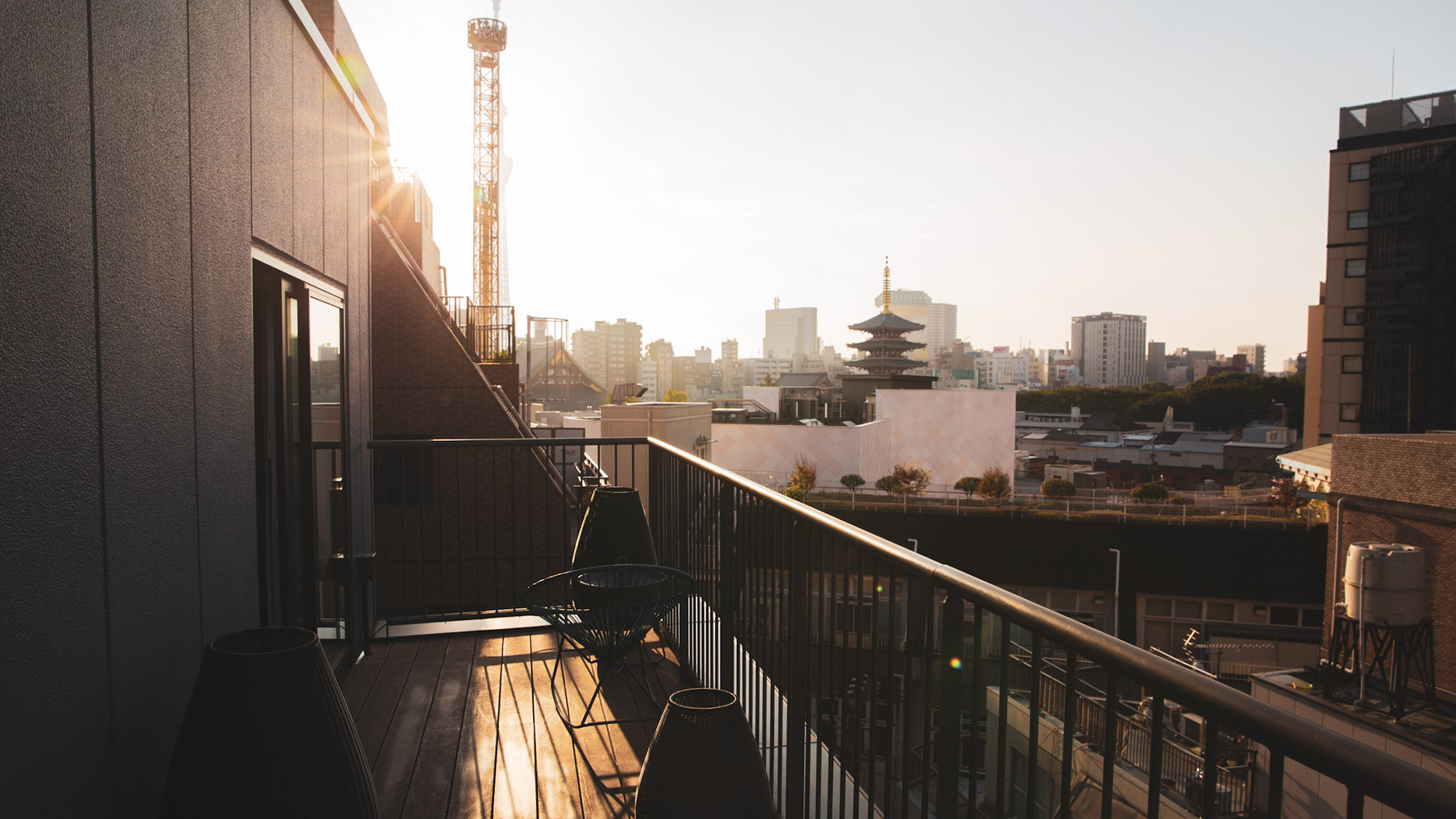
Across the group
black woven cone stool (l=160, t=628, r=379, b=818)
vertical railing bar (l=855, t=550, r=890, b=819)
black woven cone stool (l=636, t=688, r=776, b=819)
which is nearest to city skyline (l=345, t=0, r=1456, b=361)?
black woven cone stool (l=160, t=628, r=379, b=818)

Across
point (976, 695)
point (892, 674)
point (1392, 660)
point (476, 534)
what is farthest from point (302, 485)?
point (1392, 660)

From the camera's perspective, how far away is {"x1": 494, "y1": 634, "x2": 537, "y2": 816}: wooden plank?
2705mm

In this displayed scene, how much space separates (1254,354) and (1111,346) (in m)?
28.0

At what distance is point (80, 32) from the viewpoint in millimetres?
1620

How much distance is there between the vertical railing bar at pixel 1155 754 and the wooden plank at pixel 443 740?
94.3 inches

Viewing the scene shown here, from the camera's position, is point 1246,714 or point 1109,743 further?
point 1109,743

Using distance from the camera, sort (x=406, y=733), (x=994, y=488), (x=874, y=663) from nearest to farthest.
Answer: (x=874, y=663) < (x=406, y=733) < (x=994, y=488)

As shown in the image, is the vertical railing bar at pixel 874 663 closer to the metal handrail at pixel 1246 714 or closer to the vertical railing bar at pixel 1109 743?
the metal handrail at pixel 1246 714

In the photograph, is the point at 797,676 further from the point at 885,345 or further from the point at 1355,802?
the point at 885,345

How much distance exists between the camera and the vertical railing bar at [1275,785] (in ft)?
2.58

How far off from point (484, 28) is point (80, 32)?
4062cm

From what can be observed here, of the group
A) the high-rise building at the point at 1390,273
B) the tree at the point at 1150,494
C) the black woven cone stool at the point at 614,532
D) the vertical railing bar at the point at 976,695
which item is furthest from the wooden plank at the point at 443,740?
the high-rise building at the point at 1390,273

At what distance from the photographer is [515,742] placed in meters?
3.14

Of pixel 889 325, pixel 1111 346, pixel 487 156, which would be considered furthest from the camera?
pixel 1111 346
